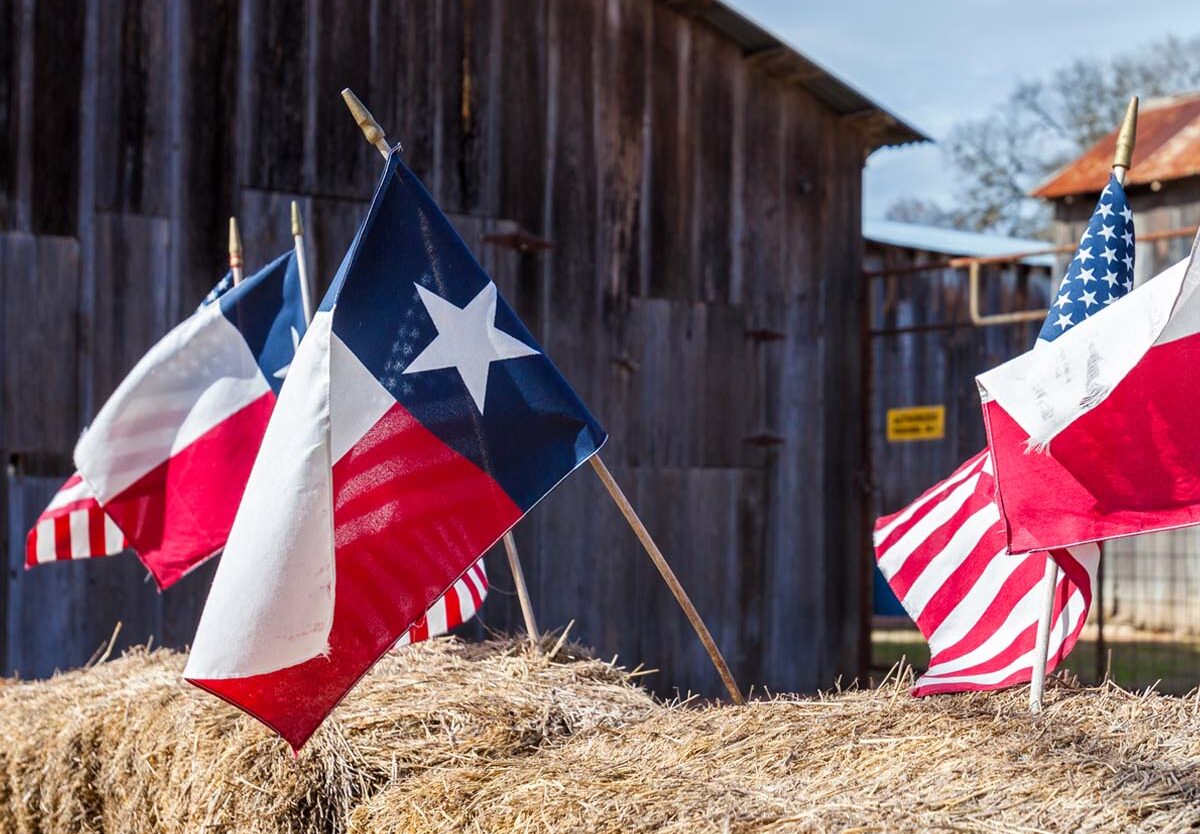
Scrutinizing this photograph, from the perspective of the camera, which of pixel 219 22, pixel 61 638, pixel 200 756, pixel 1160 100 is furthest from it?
pixel 1160 100

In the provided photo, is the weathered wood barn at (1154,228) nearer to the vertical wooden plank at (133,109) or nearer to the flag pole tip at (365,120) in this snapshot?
the vertical wooden plank at (133,109)

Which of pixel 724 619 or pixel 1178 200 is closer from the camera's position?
pixel 724 619

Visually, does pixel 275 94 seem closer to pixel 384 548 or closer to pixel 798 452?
pixel 798 452

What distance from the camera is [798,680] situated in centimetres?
1176

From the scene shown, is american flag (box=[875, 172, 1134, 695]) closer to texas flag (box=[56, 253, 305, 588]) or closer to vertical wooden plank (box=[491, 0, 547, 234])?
texas flag (box=[56, 253, 305, 588])

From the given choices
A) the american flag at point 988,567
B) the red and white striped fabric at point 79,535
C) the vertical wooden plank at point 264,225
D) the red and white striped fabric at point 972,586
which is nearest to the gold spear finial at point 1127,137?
the american flag at point 988,567

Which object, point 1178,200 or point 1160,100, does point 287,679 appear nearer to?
point 1178,200

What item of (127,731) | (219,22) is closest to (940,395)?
(219,22)

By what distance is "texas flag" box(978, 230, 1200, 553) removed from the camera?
13.4 ft

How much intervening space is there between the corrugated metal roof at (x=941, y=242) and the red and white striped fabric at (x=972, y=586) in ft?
47.7

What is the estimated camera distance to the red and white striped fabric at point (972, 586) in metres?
4.64

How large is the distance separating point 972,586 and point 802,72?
7.66 meters

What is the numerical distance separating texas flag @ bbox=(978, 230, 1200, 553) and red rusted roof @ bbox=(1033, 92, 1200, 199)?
13680 millimetres

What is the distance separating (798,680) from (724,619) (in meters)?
0.95
